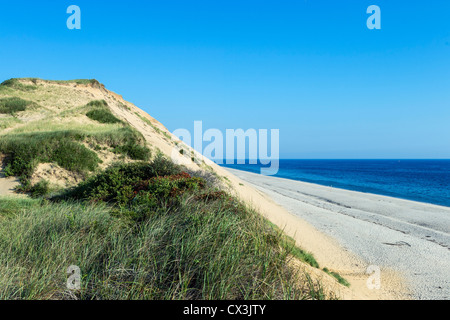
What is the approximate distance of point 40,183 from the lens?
11922mm

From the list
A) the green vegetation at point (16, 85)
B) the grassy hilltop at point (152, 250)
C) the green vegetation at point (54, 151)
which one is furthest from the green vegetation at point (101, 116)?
the green vegetation at point (16, 85)

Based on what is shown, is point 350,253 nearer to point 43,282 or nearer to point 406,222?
point 406,222

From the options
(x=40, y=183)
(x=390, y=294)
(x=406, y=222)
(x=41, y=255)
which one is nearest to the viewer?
(x=41, y=255)

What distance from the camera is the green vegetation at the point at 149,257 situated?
145 inches

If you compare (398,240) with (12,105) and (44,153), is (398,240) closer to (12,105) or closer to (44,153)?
(44,153)

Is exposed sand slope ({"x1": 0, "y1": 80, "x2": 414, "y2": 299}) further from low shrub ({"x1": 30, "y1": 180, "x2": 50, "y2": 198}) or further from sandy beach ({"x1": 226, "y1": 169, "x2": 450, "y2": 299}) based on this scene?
low shrub ({"x1": 30, "y1": 180, "x2": 50, "y2": 198})

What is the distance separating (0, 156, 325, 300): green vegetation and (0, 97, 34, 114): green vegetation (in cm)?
2351

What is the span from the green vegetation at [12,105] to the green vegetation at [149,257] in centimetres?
2351

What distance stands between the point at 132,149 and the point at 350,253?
44.3ft

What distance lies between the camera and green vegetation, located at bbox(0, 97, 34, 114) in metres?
23.7

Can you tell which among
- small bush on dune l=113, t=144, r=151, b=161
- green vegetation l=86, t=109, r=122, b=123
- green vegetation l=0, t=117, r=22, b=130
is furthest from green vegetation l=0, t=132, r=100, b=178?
green vegetation l=86, t=109, r=122, b=123

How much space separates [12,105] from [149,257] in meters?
28.1

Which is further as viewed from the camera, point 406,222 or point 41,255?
point 406,222
